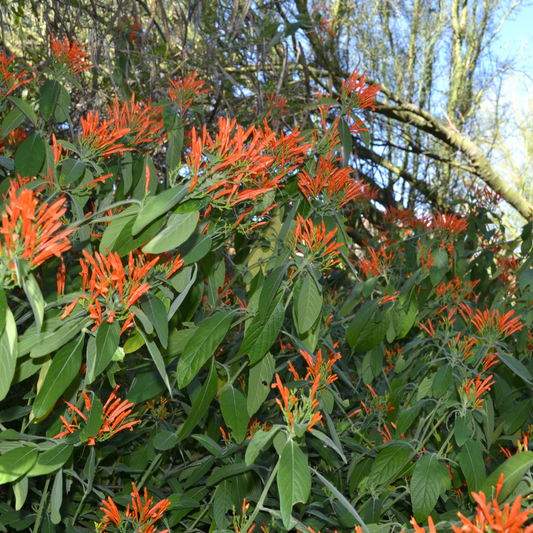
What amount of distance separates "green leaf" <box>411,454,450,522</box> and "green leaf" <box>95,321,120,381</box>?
57 centimetres

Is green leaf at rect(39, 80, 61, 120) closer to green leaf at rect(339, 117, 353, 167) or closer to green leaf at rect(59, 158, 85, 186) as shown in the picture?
green leaf at rect(59, 158, 85, 186)

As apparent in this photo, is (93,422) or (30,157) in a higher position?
(30,157)

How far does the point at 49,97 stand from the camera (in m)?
1.05

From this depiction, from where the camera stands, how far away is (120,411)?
76 centimetres

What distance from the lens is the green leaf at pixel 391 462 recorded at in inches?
39.1

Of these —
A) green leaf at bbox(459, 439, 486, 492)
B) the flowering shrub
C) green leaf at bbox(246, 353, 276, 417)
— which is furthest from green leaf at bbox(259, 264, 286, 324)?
green leaf at bbox(459, 439, 486, 492)

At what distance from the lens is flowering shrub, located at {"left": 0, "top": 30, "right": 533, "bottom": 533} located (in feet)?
2.08

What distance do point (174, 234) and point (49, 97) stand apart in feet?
1.93

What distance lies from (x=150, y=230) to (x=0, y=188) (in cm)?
47

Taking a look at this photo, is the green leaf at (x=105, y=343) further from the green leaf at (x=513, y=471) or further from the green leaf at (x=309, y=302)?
the green leaf at (x=513, y=471)

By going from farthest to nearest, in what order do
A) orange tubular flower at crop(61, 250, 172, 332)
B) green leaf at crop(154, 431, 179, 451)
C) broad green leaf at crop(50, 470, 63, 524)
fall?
green leaf at crop(154, 431, 179, 451) → broad green leaf at crop(50, 470, 63, 524) → orange tubular flower at crop(61, 250, 172, 332)

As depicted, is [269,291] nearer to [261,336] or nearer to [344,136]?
[261,336]

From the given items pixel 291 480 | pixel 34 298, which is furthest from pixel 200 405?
pixel 34 298

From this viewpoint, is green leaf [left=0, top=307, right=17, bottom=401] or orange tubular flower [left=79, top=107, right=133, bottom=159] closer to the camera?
green leaf [left=0, top=307, right=17, bottom=401]
